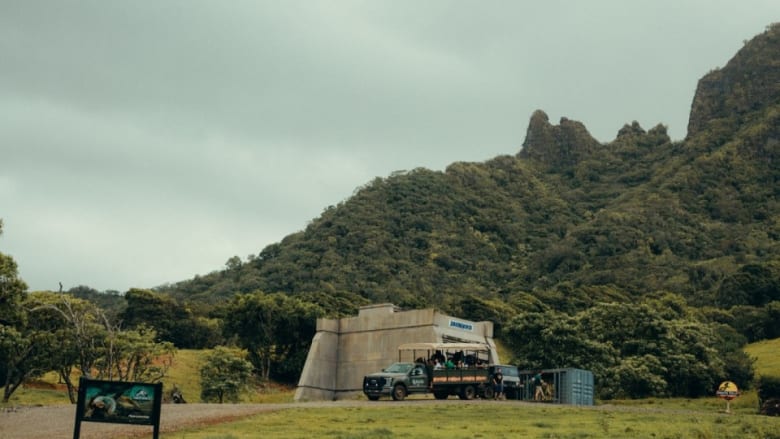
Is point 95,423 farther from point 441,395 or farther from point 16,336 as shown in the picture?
point 441,395

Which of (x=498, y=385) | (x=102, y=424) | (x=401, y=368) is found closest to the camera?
(x=102, y=424)

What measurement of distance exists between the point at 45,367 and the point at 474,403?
23668 millimetres

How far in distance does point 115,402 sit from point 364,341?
3246cm

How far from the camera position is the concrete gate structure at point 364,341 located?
4991 centimetres

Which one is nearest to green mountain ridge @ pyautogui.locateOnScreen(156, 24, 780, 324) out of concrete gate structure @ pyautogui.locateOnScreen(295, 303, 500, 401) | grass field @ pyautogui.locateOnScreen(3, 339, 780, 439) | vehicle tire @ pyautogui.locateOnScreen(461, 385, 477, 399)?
concrete gate structure @ pyautogui.locateOnScreen(295, 303, 500, 401)

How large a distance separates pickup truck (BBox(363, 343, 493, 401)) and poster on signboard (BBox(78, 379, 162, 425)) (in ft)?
65.5

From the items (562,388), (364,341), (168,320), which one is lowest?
(562,388)

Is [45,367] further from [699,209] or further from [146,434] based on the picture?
[699,209]

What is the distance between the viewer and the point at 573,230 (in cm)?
15250

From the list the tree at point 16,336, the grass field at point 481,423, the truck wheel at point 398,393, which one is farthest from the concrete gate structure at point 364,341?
the tree at point 16,336

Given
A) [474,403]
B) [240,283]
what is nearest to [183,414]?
[474,403]

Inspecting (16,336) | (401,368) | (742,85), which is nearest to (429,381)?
(401,368)

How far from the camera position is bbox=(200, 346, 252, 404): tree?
51969mm

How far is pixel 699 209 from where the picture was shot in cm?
15250
